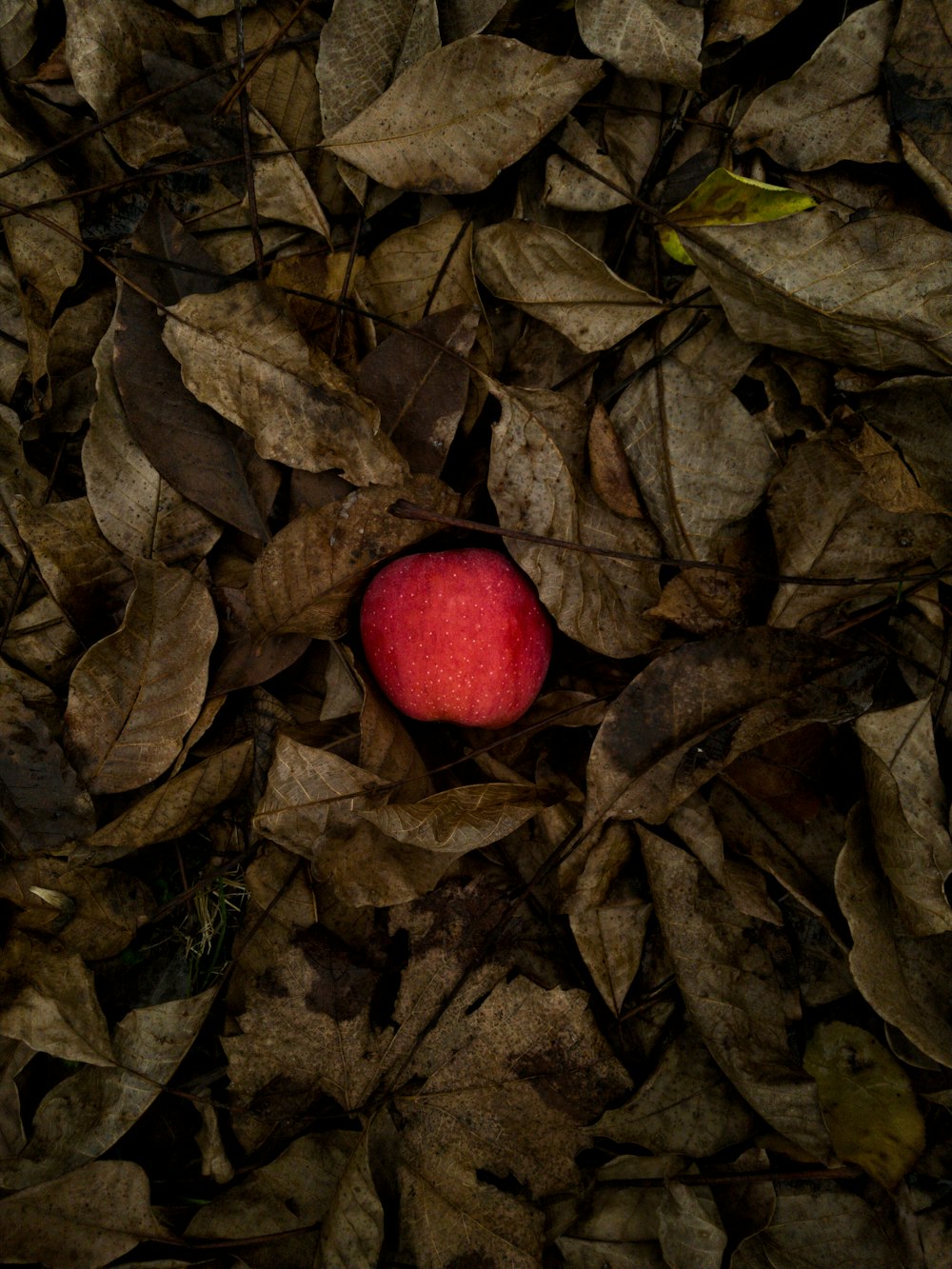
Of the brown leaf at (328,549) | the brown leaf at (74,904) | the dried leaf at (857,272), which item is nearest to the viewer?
the dried leaf at (857,272)

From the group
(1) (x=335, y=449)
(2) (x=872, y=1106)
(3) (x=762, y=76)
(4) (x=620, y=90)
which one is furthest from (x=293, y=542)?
(2) (x=872, y=1106)

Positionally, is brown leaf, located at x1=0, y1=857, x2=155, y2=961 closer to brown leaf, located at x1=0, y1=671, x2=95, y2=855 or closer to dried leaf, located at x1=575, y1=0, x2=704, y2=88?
brown leaf, located at x1=0, y1=671, x2=95, y2=855

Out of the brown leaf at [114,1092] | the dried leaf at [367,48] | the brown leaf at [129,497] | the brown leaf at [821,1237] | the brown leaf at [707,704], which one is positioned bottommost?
the brown leaf at [821,1237]

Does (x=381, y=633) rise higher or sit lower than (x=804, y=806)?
higher

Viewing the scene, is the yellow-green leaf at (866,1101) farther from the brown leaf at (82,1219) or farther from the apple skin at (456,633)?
the brown leaf at (82,1219)

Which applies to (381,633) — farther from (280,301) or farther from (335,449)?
(280,301)

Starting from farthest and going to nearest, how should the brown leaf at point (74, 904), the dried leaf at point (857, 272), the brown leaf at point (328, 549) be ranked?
1. the brown leaf at point (74, 904)
2. the brown leaf at point (328, 549)
3. the dried leaf at point (857, 272)

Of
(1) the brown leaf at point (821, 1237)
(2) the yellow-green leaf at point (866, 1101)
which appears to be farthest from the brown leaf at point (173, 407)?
(1) the brown leaf at point (821, 1237)
